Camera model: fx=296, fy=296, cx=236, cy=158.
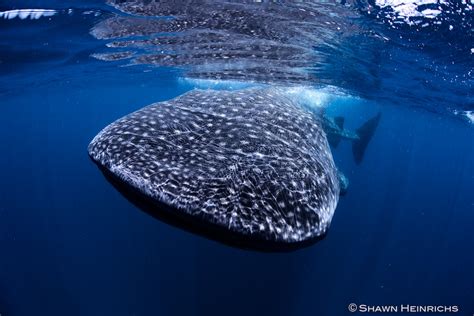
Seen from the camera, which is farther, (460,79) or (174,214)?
(460,79)

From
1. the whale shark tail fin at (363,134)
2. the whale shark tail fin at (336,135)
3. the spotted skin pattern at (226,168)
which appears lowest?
the whale shark tail fin at (363,134)

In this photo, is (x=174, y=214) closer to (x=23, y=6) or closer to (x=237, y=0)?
(x=237, y=0)

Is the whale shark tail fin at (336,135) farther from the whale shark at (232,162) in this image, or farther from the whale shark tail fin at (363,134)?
the whale shark at (232,162)

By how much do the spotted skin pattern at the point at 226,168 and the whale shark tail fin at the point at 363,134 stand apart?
15.8 metres

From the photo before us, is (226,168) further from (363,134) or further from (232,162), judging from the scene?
(363,134)

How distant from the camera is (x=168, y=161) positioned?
240 centimetres

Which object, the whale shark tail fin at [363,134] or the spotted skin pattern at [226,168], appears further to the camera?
the whale shark tail fin at [363,134]

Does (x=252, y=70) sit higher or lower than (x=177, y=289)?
higher

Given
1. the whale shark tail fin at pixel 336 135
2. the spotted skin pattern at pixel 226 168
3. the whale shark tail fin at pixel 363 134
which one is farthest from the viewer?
the whale shark tail fin at pixel 363 134

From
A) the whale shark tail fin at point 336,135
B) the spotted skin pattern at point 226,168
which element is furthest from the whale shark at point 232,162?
the whale shark tail fin at point 336,135

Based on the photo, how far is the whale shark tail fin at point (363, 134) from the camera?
17766 millimetres

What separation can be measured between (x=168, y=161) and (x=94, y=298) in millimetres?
18381

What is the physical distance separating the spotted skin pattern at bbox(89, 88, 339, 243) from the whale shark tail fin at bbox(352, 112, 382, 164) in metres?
15.8

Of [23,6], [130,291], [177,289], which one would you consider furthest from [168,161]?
[130,291]
